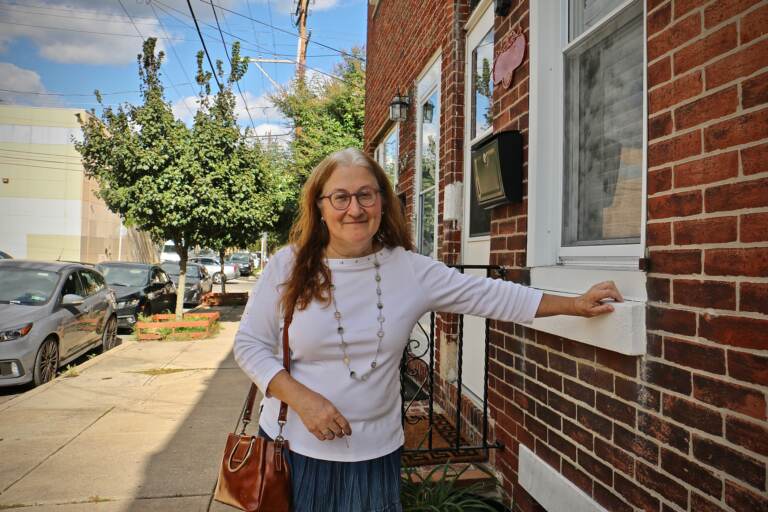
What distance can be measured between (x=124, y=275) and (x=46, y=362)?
18.0ft

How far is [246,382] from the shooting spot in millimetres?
6633

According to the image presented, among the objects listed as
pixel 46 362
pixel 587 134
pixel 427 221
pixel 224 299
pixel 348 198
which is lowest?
pixel 46 362

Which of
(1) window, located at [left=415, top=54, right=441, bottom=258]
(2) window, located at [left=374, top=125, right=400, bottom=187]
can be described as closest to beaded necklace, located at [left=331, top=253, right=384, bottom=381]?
(1) window, located at [left=415, top=54, right=441, bottom=258]

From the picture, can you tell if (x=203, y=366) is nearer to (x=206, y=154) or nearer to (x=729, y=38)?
(x=206, y=154)

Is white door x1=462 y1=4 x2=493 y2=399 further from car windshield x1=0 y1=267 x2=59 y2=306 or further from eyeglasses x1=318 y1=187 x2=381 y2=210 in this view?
car windshield x1=0 y1=267 x2=59 y2=306

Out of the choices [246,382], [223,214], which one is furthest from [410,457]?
[223,214]

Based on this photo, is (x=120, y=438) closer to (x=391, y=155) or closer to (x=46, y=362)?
(x=46, y=362)

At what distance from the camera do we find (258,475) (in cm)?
164

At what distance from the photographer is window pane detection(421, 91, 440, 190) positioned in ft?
17.9

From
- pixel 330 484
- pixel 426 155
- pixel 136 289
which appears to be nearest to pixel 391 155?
pixel 426 155

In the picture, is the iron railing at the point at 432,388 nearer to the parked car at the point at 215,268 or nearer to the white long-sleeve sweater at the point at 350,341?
the white long-sleeve sweater at the point at 350,341

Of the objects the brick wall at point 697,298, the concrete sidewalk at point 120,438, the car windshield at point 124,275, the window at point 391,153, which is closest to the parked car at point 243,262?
the car windshield at point 124,275

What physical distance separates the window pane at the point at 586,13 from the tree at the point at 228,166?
28.5ft

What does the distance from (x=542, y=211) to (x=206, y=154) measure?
29.0 ft
